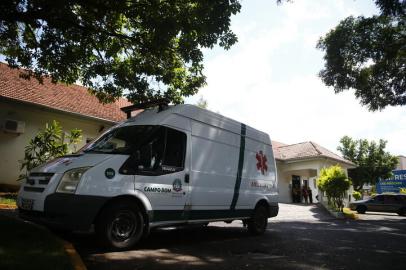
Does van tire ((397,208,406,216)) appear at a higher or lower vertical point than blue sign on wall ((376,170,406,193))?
lower

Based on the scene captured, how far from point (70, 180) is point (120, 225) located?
1.13 metres

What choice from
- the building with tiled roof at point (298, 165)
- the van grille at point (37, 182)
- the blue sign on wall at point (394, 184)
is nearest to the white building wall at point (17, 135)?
the van grille at point (37, 182)

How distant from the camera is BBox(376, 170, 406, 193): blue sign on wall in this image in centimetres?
4719

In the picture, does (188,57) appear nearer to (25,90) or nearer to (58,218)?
(58,218)

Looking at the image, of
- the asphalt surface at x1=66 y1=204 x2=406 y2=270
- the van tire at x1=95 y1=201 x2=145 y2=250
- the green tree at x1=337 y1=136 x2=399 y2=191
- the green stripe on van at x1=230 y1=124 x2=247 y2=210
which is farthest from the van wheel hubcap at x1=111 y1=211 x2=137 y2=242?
the green tree at x1=337 y1=136 x2=399 y2=191

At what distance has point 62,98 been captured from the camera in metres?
16.4

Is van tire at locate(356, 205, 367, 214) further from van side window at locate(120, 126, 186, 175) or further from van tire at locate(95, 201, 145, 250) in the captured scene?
van tire at locate(95, 201, 145, 250)

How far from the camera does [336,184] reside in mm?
17516

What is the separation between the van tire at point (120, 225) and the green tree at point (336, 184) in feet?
47.1

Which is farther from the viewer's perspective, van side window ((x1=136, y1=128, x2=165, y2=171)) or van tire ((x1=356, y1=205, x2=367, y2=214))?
van tire ((x1=356, y1=205, x2=367, y2=214))

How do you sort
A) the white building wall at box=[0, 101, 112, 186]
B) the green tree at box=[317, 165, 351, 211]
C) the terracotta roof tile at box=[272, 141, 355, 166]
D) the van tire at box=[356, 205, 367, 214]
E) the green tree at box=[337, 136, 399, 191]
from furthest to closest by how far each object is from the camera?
the green tree at box=[337, 136, 399, 191]
the terracotta roof tile at box=[272, 141, 355, 166]
the van tire at box=[356, 205, 367, 214]
the green tree at box=[317, 165, 351, 211]
the white building wall at box=[0, 101, 112, 186]

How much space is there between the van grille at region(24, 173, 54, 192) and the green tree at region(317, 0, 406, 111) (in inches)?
538

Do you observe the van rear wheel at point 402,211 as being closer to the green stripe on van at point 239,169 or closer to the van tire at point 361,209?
the van tire at point 361,209

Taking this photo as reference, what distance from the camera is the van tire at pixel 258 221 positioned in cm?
855
